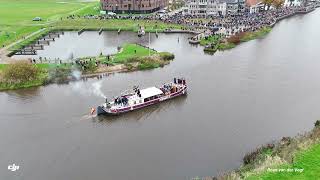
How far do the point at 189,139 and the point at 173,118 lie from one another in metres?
6.95

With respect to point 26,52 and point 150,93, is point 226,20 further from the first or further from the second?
point 150,93

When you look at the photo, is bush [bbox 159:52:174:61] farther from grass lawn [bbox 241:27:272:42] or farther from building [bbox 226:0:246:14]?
building [bbox 226:0:246:14]

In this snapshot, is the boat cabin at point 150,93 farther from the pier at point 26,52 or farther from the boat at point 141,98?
the pier at point 26,52

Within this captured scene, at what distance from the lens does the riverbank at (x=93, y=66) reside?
69.0 metres

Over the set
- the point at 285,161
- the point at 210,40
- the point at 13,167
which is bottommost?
the point at 13,167

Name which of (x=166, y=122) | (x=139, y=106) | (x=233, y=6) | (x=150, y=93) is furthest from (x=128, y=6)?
(x=166, y=122)

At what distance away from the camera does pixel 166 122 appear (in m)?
53.8

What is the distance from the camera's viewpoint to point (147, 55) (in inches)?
3211

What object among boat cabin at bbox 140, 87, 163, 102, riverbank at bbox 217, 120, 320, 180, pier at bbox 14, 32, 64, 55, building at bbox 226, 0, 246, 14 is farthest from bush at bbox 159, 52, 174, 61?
building at bbox 226, 0, 246, 14

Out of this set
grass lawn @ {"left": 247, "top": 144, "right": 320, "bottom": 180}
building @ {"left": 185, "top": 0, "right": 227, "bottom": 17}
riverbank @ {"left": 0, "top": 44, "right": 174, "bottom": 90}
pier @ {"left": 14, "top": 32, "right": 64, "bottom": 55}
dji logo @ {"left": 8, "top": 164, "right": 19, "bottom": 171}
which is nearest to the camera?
grass lawn @ {"left": 247, "top": 144, "right": 320, "bottom": 180}

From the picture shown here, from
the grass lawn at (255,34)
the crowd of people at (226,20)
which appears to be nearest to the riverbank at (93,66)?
the grass lawn at (255,34)

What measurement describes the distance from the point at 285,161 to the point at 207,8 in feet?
303

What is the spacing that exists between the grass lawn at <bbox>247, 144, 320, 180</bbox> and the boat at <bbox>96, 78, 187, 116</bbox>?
25.7 meters

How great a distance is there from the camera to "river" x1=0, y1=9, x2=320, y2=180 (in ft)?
144
